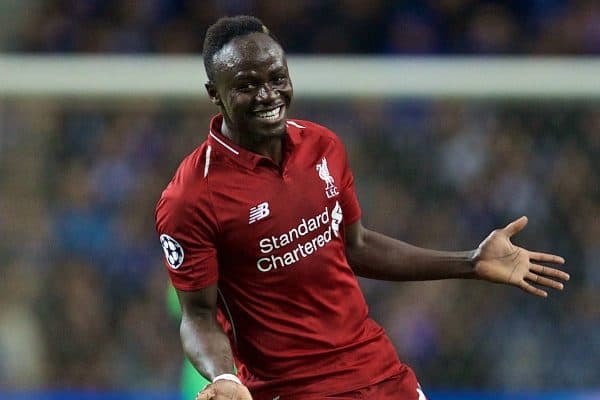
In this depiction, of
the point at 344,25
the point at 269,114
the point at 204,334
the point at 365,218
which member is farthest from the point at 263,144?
the point at 344,25

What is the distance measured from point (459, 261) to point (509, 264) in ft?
0.41

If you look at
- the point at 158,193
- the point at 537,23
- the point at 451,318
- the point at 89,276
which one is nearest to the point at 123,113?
the point at 158,193

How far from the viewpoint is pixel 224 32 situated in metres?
2.95

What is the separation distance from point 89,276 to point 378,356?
7.61 feet

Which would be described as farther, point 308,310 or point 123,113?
point 123,113

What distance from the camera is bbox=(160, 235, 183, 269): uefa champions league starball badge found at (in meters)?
2.93

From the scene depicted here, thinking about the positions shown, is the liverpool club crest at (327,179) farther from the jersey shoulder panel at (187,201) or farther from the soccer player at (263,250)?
the jersey shoulder panel at (187,201)

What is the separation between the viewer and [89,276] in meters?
5.15

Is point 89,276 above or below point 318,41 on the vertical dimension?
below

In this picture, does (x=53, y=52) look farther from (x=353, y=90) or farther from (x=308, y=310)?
A: (x=308, y=310)

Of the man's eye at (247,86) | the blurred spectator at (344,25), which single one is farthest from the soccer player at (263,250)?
the blurred spectator at (344,25)

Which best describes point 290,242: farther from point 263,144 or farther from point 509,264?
point 509,264

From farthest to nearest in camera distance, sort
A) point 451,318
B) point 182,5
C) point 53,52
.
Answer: point 182,5 < point 53,52 < point 451,318

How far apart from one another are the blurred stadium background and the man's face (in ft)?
6.25
